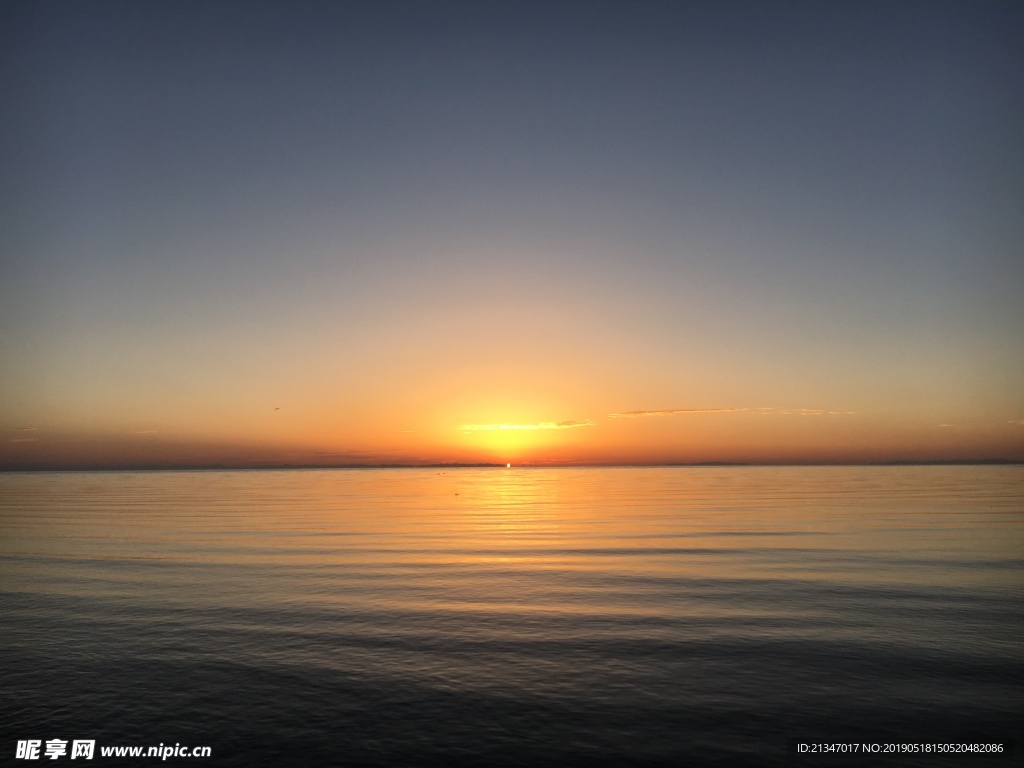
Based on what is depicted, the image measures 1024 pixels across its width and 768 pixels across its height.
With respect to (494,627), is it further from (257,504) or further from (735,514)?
(257,504)

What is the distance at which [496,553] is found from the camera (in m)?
32.1

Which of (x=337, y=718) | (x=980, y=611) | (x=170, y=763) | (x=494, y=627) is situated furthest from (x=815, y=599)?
(x=170, y=763)

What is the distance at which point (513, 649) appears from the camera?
15.5 m

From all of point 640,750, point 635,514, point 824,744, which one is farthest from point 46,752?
point 635,514

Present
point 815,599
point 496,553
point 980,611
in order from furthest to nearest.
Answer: point 496,553
point 815,599
point 980,611

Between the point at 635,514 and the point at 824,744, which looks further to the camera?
the point at 635,514

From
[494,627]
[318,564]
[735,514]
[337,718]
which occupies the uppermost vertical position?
[735,514]

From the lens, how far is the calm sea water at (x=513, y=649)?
10883mm

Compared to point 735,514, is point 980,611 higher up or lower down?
lower down

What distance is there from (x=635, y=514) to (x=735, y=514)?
7.07 meters

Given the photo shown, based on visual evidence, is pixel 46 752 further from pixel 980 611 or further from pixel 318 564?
pixel 980 611

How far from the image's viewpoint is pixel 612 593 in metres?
22.1

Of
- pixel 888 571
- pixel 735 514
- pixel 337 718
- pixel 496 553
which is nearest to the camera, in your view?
pixel 337 718

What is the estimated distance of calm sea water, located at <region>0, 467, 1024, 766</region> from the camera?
10883 mm
